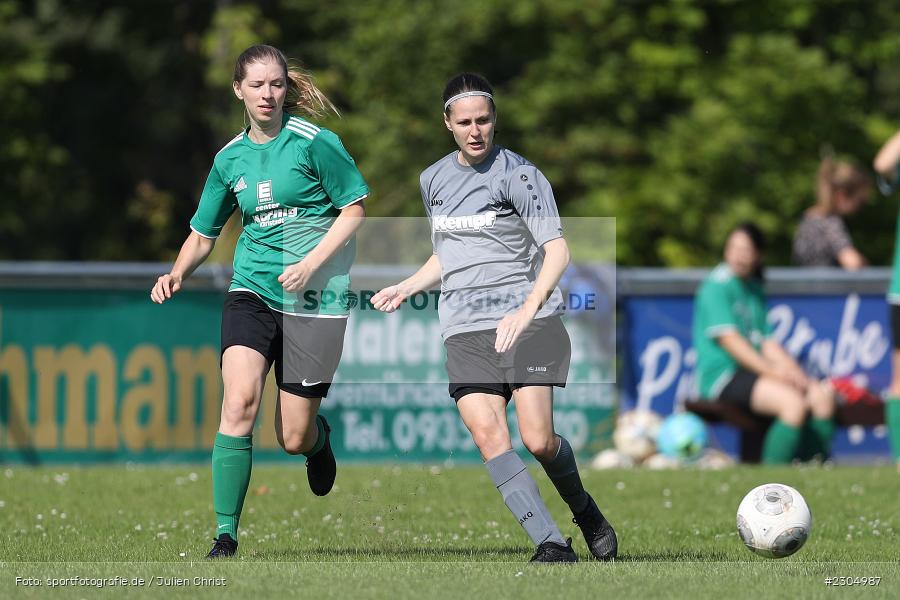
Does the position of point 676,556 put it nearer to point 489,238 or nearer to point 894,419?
point 489,238

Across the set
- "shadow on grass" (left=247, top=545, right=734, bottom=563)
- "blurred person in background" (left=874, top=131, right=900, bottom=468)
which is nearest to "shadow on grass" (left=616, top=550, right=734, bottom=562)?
"shadow on grass" (left=247, top=545, right=734, bottom=563)

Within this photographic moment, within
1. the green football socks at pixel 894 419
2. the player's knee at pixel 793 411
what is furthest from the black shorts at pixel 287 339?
the player's knee at pixel 793 411

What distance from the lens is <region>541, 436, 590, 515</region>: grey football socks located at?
23.0 ft

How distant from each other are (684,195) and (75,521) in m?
13.0

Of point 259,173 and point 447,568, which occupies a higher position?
point 259,173

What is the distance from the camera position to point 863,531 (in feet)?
27.4

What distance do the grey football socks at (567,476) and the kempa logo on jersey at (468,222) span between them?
3.43 feet

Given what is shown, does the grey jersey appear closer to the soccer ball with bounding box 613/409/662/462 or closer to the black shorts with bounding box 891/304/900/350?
the black shorts with bounding box 891/304/900/350

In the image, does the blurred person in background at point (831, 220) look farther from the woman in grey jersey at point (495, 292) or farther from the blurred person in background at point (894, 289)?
the woman in grey jersey at point (495, 292)

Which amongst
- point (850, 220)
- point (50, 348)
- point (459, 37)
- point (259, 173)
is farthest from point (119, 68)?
point (259, 173)

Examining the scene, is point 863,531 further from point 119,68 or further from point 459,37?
point 119,68

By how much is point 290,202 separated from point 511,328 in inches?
56.4

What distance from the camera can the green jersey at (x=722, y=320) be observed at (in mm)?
13367

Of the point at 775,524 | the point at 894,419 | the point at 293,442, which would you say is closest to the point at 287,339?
the point at 293,442
